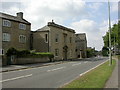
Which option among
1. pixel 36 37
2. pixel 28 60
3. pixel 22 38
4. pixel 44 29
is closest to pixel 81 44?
pixel 44 29

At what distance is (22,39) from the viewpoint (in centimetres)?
4938

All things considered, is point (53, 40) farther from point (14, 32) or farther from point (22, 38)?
point (14, 32)

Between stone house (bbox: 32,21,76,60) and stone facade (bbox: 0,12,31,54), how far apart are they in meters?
3.77

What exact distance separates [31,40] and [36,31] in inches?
117

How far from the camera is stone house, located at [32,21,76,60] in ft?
179

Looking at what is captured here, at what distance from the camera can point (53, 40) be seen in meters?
56.3

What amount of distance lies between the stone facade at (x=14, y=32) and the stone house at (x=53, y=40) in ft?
12.4

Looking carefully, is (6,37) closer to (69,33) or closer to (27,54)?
(27,54)

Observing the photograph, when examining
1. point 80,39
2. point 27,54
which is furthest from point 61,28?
point 80,39

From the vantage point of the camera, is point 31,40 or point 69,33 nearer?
point 31,40

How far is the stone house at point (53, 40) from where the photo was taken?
54594 mm

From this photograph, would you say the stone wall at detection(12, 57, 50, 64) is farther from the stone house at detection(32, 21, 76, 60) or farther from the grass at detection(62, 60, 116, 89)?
the grass at detection(62, 60, 116, 89)

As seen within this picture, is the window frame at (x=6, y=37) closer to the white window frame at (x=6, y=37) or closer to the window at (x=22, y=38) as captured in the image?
the white window frame at (x=6, y=37)

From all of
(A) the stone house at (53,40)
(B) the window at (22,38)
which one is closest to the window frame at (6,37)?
(B) the window at (22,38)
